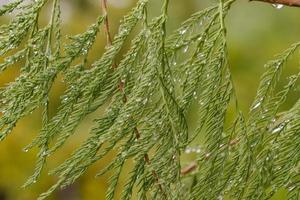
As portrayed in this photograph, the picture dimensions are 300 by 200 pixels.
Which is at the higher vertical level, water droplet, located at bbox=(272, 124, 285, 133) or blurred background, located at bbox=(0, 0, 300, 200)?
blurred background, located at bbox=(0, 0, 300, 200)

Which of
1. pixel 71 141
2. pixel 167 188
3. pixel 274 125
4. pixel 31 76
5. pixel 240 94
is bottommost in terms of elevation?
pixel 167 188

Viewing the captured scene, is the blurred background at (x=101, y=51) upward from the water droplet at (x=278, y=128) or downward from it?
upward

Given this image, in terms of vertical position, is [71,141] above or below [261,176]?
above

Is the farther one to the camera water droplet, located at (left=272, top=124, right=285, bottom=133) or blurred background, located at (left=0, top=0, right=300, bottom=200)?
blurred background, located at (left=0, top=0, right=300, bottom=200)

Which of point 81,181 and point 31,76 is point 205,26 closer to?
point 31,76

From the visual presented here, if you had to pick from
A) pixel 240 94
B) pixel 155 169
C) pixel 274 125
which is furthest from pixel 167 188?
pixel 240 94

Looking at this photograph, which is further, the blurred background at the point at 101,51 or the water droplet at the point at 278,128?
the blurred background at the point at 101,51

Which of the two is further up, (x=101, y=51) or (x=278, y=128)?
(x=101, y=51)

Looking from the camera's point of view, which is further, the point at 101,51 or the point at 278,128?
the point at 101,51
